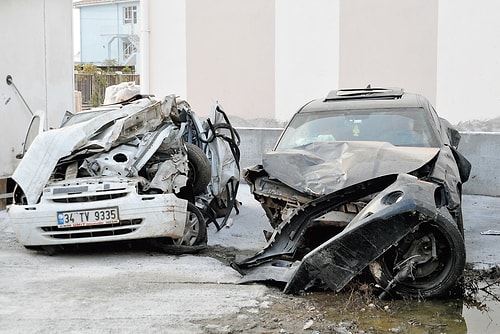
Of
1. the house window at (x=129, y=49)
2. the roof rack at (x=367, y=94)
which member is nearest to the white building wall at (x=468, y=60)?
the roof rack at (x=367, y=94)

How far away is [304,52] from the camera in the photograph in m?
12.5

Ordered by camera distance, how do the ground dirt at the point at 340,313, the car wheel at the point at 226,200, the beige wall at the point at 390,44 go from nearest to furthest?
1. the ground dirt at the point at 340,313
2. the car wheel at the point at 226,200
3. the beige wall at the point at 390,44

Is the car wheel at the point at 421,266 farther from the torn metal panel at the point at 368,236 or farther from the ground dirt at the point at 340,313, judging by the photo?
the torn metal panel at the point at 368,236

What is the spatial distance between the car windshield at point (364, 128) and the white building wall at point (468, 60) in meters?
4.12

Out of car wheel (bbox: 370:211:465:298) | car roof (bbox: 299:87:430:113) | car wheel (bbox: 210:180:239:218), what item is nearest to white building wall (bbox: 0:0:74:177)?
car wheel (bbox: 210:180:239:218)

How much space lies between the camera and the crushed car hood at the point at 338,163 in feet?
18.8

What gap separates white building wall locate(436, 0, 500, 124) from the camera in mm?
10672

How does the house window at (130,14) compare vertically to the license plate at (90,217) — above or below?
above

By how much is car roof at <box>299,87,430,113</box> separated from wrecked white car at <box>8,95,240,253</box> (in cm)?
168

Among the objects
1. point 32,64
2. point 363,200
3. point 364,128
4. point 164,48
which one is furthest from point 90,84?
point 363,200

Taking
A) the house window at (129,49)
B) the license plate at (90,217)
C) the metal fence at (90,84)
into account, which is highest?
the house window at (129,49)

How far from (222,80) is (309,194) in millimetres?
7904

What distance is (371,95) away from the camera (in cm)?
781

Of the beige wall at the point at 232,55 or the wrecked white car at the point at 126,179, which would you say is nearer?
the wrecked white car at the point at 126,179
